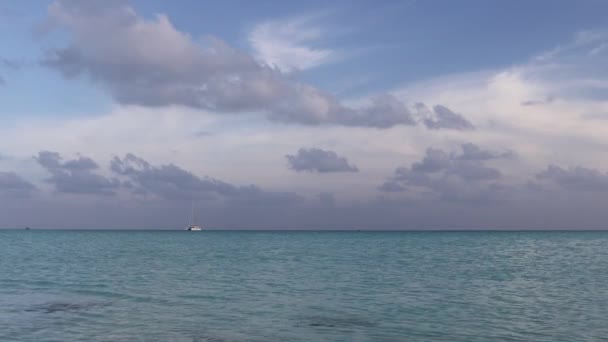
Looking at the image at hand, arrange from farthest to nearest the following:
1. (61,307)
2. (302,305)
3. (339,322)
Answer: (302,305), (61,307), (339,322)

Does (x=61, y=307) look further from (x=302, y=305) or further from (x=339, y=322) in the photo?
(x=339, y=322)

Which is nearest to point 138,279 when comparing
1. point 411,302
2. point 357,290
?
point 357,290

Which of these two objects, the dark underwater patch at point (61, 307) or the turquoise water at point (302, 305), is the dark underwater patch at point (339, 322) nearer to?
the turquoise water at point (302, 305)

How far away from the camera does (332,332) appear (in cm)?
3019

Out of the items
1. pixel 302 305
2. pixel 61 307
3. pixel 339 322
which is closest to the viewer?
pixel 339 322

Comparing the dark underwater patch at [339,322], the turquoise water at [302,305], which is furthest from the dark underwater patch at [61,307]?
the dark underwater patch at [339,322]

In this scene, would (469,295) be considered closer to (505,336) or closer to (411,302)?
(411,302)

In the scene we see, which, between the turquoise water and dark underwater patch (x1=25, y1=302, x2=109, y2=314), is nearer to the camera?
the turquoise water

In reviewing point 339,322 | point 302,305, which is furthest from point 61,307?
point 339,322

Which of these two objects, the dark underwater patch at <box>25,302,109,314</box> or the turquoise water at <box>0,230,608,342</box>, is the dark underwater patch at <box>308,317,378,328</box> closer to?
the turquoise water at <box>0,230,608,342</box>

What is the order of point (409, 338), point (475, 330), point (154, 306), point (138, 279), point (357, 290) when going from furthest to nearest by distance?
point (138, 279), point (357, 290), point (154, 306), point (475, 330), point (409, 338)

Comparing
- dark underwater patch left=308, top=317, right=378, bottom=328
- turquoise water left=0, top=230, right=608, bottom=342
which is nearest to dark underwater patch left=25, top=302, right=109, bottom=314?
turquoise water left=0, top=230, right=608, bottom=342

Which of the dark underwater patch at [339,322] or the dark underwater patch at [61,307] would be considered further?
the dark underwater patch at [61,307]

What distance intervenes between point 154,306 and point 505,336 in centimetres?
2361
